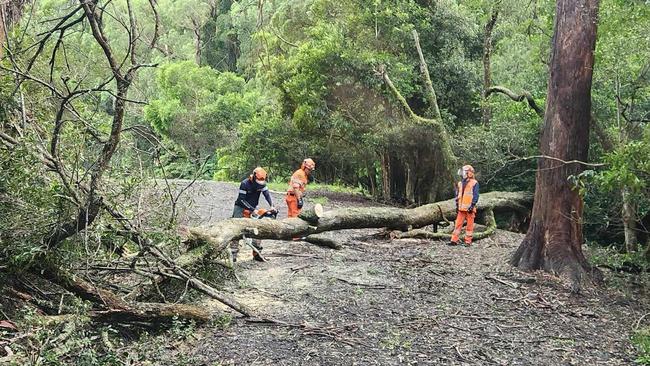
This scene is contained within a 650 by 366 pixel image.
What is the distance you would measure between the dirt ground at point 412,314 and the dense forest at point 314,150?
138 mm

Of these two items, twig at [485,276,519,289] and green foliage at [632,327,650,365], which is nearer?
green foliage at [632,327,650,365]

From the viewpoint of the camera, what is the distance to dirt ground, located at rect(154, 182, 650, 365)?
562 centimetres

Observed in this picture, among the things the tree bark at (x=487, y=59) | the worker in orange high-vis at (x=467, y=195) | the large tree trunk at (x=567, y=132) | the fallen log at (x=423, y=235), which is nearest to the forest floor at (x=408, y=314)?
the large tree trunk at (x=567, y=132)

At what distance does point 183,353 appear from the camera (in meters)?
5.33

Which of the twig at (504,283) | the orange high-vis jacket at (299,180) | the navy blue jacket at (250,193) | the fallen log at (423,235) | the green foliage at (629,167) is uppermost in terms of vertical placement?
the green foliage at (629,167)

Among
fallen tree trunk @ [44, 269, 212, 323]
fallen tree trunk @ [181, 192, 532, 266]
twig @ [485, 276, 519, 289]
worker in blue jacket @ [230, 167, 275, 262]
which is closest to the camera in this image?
fallen tree trunk @ [44, 269, 212, 323]

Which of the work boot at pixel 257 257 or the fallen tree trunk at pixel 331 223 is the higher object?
the fallen tree trunk at pixel 331 223

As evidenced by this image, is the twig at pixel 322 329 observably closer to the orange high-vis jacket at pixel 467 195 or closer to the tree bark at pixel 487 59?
the orange high-vis jacket at pixel 467 195

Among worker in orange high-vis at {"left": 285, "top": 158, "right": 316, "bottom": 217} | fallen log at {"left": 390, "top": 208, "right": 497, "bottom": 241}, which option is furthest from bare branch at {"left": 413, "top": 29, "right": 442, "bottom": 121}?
worker in orange high-vis at {"left": 285, "top": 158, "right": 316, "bottom": 217}

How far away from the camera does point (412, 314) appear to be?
22.9ft

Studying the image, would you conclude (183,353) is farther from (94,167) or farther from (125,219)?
(94,167)

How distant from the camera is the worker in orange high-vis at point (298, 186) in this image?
10312mm

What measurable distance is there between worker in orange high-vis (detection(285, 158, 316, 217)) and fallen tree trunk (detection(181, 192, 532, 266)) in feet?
1.23

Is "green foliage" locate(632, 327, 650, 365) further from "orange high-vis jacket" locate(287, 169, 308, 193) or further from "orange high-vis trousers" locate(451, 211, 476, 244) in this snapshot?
"orange high-vis jacket" locate(287, 169, 308, 193)
